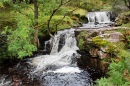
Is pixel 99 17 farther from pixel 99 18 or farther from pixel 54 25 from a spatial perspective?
pixel 54 25

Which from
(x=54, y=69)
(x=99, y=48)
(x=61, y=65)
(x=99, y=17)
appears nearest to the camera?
(x=99, y=48)

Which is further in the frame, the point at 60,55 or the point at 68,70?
the point at 60,55

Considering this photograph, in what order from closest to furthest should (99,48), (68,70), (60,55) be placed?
(99,48) < (68,70) < (60,55)

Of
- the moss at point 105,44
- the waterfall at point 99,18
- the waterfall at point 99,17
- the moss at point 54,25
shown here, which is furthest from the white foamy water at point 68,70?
the waterfall at point 99,17

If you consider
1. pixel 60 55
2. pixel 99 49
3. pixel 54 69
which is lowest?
pixel 54 69

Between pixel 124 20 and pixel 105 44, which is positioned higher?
pixel 124 20

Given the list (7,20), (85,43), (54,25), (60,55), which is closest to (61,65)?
(60,55)

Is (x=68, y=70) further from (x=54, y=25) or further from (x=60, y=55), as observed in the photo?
(x=54, y=25)

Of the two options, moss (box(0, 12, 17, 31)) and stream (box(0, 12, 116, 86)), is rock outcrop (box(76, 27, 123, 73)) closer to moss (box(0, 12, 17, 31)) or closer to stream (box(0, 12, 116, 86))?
stream (box(0, 12, 116, 86))

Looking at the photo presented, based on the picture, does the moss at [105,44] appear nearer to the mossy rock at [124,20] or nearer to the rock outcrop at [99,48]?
the rock outcrop at [99,48]

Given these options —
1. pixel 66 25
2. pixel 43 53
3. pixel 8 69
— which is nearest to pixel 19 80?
pixel 8 69

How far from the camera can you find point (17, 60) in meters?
14.9

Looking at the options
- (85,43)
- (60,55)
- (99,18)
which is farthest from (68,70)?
(99,18)

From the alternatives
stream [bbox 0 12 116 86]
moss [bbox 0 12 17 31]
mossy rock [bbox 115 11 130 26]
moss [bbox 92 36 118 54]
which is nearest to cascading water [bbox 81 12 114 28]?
mossy rock [bbox 115 11 130 26]
